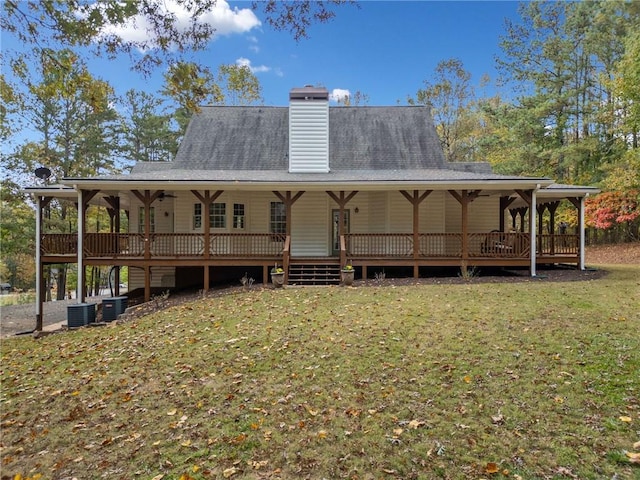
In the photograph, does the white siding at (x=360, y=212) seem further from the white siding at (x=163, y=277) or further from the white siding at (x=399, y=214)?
the white siding at (x=163, y=277)

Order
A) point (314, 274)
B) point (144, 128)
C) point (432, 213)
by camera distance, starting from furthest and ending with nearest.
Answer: point (144, 128), point (432, 213), point (314, 274)

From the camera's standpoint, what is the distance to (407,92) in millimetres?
32656

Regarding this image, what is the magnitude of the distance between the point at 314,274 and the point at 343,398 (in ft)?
25.0

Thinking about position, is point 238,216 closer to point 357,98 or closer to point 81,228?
point 81,228

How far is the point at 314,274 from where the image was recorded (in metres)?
12.3

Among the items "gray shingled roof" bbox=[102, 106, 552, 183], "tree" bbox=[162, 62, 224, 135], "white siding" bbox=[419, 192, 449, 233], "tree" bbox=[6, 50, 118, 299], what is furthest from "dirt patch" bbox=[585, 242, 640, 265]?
"tree" bbox=[6, 50, 118, 299]

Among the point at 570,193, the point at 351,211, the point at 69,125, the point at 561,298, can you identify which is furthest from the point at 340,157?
the point at 69,125

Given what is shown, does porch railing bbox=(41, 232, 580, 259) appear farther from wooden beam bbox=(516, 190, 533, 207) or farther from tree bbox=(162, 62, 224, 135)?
tree bbox=(162, 62, 224, 135)

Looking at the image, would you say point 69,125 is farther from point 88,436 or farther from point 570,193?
point 570,193

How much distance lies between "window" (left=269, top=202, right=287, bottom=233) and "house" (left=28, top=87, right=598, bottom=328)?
1.8 inches

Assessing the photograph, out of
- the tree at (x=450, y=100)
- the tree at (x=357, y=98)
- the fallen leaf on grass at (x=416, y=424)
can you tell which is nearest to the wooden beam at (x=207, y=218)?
the fallen leaf on grass at (x=416, y=424)

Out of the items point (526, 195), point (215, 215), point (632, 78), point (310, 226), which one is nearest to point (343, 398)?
point (310, 226)

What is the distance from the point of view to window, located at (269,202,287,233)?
15602 mm

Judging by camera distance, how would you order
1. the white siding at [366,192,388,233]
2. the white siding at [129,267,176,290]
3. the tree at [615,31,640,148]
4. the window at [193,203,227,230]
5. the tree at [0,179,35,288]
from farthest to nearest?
1. the tree at [0,179,35,288]
2. the tree at [615,31,640,148]
3. the white siding at [129,267,176,290]
4. the window at [193,203,227,230]
5. the white siding at [366,192,388,233]
